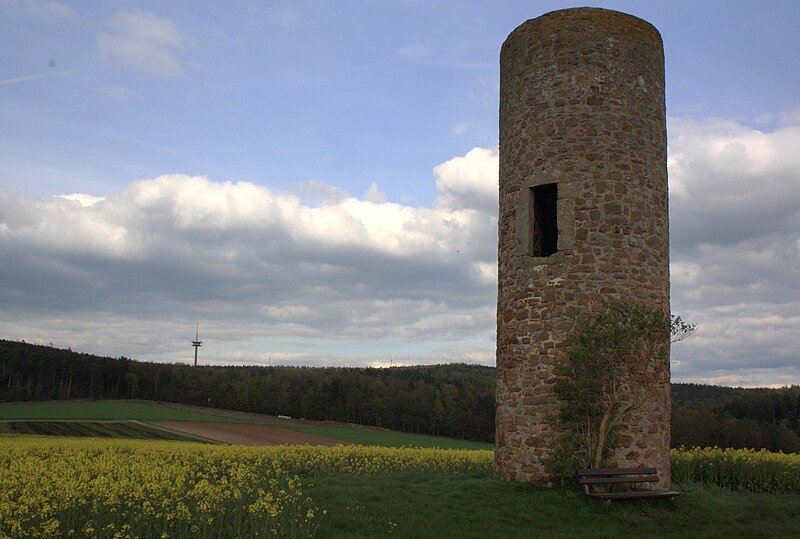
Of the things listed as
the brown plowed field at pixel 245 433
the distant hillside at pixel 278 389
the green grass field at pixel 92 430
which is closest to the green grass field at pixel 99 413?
the brown plowed field at pixel 245 433

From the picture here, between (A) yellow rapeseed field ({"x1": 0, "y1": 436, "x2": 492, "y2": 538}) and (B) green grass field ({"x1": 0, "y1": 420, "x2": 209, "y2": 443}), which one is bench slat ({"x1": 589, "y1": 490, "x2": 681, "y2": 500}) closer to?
(A) yellow rapeseed field ({"x1": 0, "y1": 436, "x2": 492, "y2": 538})

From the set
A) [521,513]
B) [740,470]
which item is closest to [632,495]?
[521,513]

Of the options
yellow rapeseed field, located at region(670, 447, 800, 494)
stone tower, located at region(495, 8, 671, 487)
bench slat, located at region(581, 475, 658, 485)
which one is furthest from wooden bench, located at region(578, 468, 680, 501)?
yellow rapeseed field, located at region(670, 447, 800, 494)

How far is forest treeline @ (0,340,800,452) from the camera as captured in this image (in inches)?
1825

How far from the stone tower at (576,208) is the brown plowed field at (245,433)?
27.8 m

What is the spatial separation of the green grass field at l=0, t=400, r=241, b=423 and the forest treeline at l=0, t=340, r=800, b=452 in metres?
15.0

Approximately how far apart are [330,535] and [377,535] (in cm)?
58

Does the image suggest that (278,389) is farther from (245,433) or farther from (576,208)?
(576,208)

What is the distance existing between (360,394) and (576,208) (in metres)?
67.4

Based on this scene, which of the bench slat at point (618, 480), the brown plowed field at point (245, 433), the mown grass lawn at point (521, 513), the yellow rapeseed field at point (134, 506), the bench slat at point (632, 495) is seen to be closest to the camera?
the yellow rapeseed field at point (134, 506)

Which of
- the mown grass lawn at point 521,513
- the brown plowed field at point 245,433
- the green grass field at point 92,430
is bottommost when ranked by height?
the brown plowed field at point 245,433

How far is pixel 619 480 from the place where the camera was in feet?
34.8

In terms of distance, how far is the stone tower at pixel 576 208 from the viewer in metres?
11.7

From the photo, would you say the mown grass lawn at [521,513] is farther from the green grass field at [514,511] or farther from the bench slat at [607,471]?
the bench slat at [607,471]
